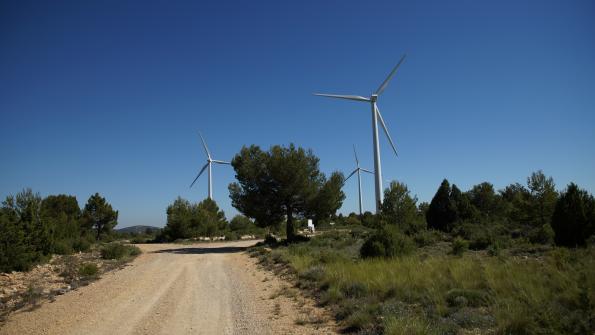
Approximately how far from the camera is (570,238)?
19859 millimetres

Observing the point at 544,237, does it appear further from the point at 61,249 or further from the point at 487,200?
the point at 61,249

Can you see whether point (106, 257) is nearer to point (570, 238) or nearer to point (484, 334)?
point (484, 334)

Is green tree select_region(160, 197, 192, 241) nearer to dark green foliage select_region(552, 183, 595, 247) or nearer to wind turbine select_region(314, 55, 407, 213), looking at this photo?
wind turbine select_region(314, 55, 407, 213)

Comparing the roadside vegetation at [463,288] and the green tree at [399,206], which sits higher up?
the green tree at [399,206]

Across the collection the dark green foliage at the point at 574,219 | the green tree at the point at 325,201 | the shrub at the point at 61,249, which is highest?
the green tree at the point at 325,201

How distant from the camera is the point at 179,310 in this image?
972 centimetres

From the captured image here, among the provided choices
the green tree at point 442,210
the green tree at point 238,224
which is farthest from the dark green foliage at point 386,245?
the green tree at point 238,224

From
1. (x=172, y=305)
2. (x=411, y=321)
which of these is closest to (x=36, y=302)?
(x=172, y=305)

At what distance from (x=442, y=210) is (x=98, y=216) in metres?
52.1

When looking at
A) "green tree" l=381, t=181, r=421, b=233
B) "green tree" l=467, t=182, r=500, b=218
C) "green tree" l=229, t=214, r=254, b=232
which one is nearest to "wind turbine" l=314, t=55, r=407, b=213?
"green tree" l=381, t=181, r=421, b=233

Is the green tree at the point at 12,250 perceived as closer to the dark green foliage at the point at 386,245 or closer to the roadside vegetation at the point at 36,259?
the roadside vegetation at the point at 36,259

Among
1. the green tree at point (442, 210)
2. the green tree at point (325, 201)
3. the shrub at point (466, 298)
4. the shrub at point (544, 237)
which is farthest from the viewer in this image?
the green tree at point (442, 210)

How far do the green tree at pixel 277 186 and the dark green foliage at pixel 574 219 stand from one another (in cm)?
1709

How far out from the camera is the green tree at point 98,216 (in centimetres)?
5841
